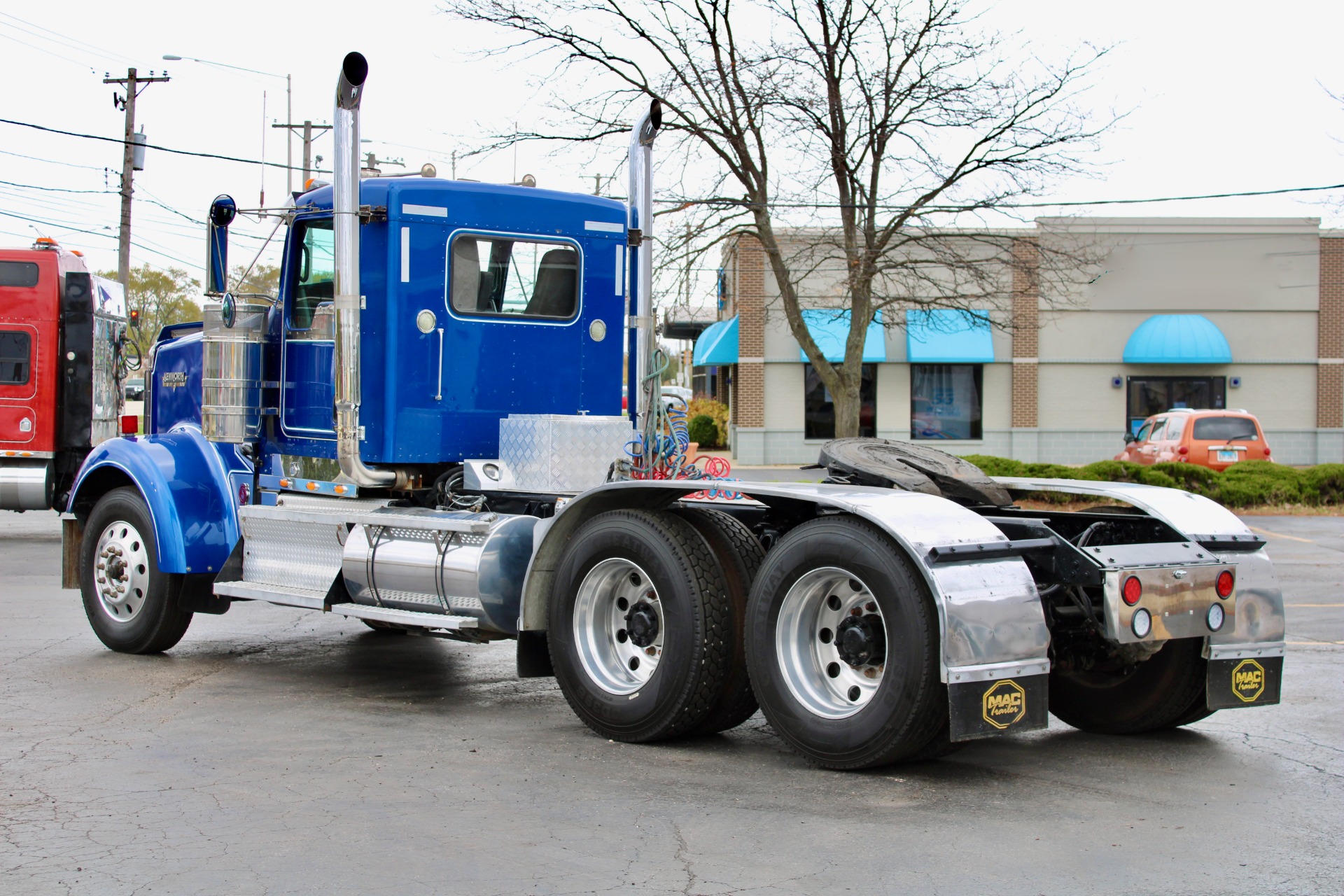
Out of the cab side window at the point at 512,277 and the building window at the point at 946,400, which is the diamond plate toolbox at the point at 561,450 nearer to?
the cab side window at the point at 512,277

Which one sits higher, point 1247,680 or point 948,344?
point 948,344

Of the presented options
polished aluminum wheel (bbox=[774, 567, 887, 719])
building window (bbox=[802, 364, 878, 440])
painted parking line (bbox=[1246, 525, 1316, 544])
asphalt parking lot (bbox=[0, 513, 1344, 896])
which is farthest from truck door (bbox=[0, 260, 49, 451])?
building window (bbox=[802, 364, 878, 440])

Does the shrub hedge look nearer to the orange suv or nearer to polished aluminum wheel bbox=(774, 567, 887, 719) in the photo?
the orange suv

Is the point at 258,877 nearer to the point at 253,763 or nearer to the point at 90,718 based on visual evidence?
the point at 253,763

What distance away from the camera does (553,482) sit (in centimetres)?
768

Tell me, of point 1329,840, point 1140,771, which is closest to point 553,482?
point 1140,771

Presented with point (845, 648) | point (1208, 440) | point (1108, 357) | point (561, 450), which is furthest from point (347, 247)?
point (1108, 357)

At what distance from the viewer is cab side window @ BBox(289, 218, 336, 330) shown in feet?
27.3

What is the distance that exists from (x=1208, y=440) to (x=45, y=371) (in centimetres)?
1910

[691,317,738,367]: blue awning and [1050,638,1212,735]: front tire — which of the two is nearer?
[1050,638,1212,735]: front tire

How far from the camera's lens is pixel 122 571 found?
868 centimetres

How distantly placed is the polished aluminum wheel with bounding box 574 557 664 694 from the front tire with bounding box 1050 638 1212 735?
2016mm

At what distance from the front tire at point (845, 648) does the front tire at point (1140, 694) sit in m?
1.38

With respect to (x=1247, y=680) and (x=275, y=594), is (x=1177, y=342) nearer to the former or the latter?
(x=1247, y=680)
